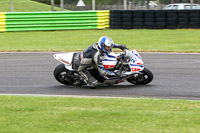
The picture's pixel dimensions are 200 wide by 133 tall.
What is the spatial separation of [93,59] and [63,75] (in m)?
0.99

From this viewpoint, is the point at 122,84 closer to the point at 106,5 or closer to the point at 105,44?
the point at 105,44

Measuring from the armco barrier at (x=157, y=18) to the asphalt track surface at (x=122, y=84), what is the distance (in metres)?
7.06

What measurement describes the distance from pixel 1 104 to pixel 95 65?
260 cm

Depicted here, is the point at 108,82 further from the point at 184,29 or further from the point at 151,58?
the point at 184,29

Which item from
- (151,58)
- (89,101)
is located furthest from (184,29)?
(89,101)

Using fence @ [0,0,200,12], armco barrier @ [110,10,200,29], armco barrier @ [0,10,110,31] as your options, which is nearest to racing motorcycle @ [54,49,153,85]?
armco barrier @ [110,10,200,29]

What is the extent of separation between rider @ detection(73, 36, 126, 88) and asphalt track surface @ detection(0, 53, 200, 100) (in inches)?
12.3

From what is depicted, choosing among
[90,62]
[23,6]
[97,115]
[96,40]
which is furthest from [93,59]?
[23,6]

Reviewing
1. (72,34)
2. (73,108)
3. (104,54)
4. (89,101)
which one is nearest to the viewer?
(73,108)

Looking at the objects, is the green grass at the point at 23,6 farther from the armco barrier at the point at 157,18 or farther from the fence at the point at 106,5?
the armco barrier at the point at 157,18

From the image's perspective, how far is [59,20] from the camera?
21.4m

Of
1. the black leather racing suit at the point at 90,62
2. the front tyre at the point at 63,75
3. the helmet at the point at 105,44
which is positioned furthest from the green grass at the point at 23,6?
the helmet at the point at 105,44

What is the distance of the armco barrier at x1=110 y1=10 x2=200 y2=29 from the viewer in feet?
66.0

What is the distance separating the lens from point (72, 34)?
20.1 m
